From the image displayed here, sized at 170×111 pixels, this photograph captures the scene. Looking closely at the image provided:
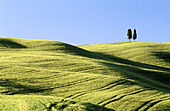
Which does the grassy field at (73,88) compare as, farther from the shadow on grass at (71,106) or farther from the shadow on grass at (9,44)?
the shadow on grass at (9,44)

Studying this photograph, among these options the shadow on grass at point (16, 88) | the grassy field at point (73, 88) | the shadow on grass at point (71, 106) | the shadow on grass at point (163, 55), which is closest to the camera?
the shadow on grass at point (71, 106)

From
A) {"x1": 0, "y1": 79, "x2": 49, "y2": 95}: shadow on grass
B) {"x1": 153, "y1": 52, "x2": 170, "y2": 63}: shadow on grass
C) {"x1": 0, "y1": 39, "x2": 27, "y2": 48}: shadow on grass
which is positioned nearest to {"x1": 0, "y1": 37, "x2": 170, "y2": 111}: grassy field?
{"x1": 0, "y1": 79, "x2": 49, "y2": 95}: shadow on grass

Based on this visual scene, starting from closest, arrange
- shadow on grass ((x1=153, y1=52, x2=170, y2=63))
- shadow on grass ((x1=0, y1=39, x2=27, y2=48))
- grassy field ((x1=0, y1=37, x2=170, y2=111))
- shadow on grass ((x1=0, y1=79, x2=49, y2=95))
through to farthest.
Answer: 1. grassy field ((x1=0, y1=37, x2=170, y2=111))
2. shadow on grass ((x1=0, y1=79, x2=49, y2=95))
3. shadow on grass ((x1=0, y1=39, x2=27, y2=48))
4. shadow on grass ((x1=153, y1=52, x2=170, y2=63))

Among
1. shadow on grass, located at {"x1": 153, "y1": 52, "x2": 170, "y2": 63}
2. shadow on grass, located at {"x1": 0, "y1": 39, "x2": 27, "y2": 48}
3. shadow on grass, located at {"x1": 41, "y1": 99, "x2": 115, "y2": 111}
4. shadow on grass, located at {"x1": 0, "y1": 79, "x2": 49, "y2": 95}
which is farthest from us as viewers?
shadow on grass, located at {"x1": 153, "y1": 52, "x2": 170, "y2": 63}

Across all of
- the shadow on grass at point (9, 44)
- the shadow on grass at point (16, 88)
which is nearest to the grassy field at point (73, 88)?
the shadow on grass at point (16, 88)

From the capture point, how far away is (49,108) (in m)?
15.2

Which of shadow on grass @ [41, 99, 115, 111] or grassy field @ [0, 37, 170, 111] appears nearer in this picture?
shadow on grass @ [41, 99, 115, 111]

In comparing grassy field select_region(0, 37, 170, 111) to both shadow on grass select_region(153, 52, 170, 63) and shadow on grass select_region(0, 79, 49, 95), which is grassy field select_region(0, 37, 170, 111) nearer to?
shadow on grass select_region(0, 79, 49, 95)

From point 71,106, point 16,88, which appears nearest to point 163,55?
point 16,88

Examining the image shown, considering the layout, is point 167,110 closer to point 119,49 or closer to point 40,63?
point 40,63

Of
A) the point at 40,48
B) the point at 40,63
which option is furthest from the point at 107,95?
the point at 40,48

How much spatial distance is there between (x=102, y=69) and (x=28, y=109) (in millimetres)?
17977

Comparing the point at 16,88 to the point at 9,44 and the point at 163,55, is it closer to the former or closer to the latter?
the point at 9,44

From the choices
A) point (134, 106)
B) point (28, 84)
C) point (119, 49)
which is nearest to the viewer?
point (134, 106)
